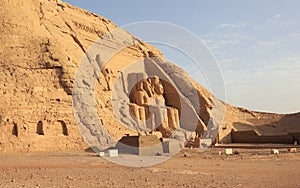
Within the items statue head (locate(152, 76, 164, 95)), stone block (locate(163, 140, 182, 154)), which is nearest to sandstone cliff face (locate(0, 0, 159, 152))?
stone block (locate(163, 140, 182, 154))

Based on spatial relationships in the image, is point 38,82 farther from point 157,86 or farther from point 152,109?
point 157,86

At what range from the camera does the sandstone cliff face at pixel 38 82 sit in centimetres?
2252

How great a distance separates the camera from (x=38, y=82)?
24.9 m

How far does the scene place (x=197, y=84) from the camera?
49.3 meters

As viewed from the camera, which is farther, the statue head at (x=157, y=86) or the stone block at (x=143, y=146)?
the statue head at (x=157, y=86)

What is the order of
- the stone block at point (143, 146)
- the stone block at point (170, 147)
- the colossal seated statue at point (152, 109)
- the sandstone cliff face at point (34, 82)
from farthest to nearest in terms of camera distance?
the colossal seated statue at point (152, 109) → the stone block at point (170, 147) → the sandstone cliff face at point (34, 82) → the stone block at point (143, 146)

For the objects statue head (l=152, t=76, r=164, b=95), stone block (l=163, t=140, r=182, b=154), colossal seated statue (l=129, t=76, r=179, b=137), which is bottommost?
stone block (l=163, t=140, r=182, b=154)

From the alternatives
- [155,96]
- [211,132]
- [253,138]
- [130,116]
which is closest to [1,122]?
[130,116]

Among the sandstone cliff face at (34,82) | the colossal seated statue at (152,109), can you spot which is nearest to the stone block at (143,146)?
the sandstone cliff face at (34,82)

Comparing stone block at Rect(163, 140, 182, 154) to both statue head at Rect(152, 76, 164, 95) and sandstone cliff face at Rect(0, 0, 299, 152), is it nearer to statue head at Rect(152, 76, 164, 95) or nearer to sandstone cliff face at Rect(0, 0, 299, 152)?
sandstone cliff face at Rect(0, 0, 299, 152)

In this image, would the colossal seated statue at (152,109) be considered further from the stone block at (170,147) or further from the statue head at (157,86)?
the stone block at (170,147)

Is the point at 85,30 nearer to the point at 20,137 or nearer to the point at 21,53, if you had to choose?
the point at 21,53

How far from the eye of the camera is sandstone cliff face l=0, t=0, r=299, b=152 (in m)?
22.5

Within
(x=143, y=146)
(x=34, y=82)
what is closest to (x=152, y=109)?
(x=34, y=82)
